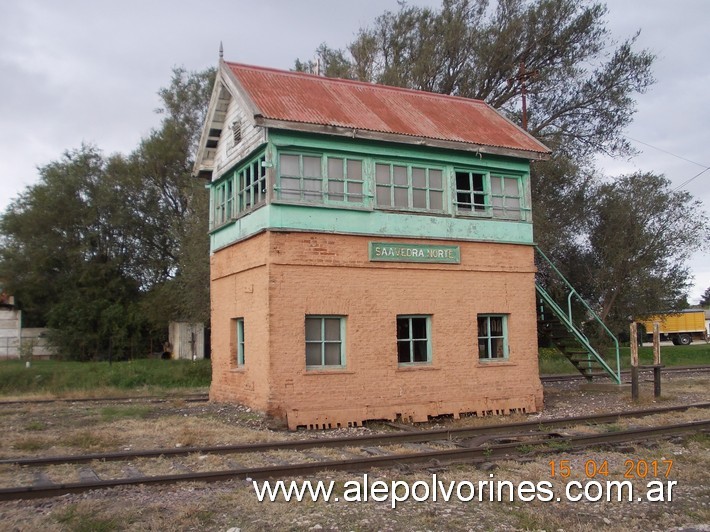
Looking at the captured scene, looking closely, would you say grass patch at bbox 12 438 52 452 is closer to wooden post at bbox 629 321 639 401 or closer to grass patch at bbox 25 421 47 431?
grass patch at bbox 25 421 47 431

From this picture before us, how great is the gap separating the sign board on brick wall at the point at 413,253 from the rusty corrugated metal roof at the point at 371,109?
246 cm

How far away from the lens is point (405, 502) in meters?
7.41

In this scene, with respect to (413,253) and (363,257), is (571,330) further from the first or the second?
(363,257)

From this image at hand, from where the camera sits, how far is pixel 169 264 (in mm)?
44750

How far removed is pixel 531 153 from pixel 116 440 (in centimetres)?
1133

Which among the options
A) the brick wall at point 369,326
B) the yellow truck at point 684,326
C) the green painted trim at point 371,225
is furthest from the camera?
→ the yellow truck at point 684,326

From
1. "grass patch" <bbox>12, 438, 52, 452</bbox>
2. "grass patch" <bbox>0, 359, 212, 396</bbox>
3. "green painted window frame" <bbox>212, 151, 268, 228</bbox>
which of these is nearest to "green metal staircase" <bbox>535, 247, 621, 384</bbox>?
"green painted window frame" <bbox>212, 151, 268, 228</bbox>

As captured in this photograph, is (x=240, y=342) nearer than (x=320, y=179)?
No

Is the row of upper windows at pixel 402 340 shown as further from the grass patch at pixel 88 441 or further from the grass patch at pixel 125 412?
the grass patch at pixel 88 441

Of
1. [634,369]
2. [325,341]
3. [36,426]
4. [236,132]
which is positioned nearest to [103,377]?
[36,426]

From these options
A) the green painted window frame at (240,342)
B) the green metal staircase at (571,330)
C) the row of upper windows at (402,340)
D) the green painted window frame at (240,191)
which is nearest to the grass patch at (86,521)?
the row of upper windows at (402,340)

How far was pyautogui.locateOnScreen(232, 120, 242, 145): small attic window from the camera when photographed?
15906 millimetres

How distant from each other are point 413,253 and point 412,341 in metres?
1.95

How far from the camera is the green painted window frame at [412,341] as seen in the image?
14.9m
